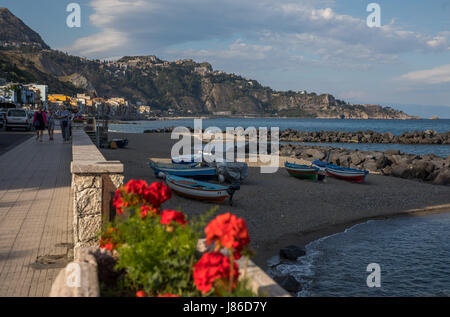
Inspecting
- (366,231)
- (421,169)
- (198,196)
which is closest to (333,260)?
(366,231)

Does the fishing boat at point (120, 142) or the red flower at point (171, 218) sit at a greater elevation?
the red flower at point (171, 218)

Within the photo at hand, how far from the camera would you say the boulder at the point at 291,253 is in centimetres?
1122

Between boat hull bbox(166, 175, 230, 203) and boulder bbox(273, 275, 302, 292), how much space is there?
238 inches

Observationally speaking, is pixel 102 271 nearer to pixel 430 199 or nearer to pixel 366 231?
pixel 366 231

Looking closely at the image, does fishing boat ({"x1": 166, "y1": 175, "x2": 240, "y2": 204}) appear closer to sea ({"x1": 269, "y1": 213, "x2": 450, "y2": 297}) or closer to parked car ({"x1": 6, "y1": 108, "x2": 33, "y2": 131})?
sea ({"x1": 269, "y1": 213, "x2": 450, "y2": 297})

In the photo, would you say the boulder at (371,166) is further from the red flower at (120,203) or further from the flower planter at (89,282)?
the flower planter at (89,282)

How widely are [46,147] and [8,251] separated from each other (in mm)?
16983

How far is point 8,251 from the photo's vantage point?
7055 mm

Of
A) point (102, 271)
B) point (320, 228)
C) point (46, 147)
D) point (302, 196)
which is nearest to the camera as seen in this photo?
point (102, 271)

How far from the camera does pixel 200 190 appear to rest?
15.3 m

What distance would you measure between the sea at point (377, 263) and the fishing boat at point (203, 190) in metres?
3.79

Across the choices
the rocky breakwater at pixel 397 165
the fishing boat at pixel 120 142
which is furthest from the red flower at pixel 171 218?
the fishing boat at pixel 120 142

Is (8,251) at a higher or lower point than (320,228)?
higher

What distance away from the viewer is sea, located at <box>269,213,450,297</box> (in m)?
9.98
